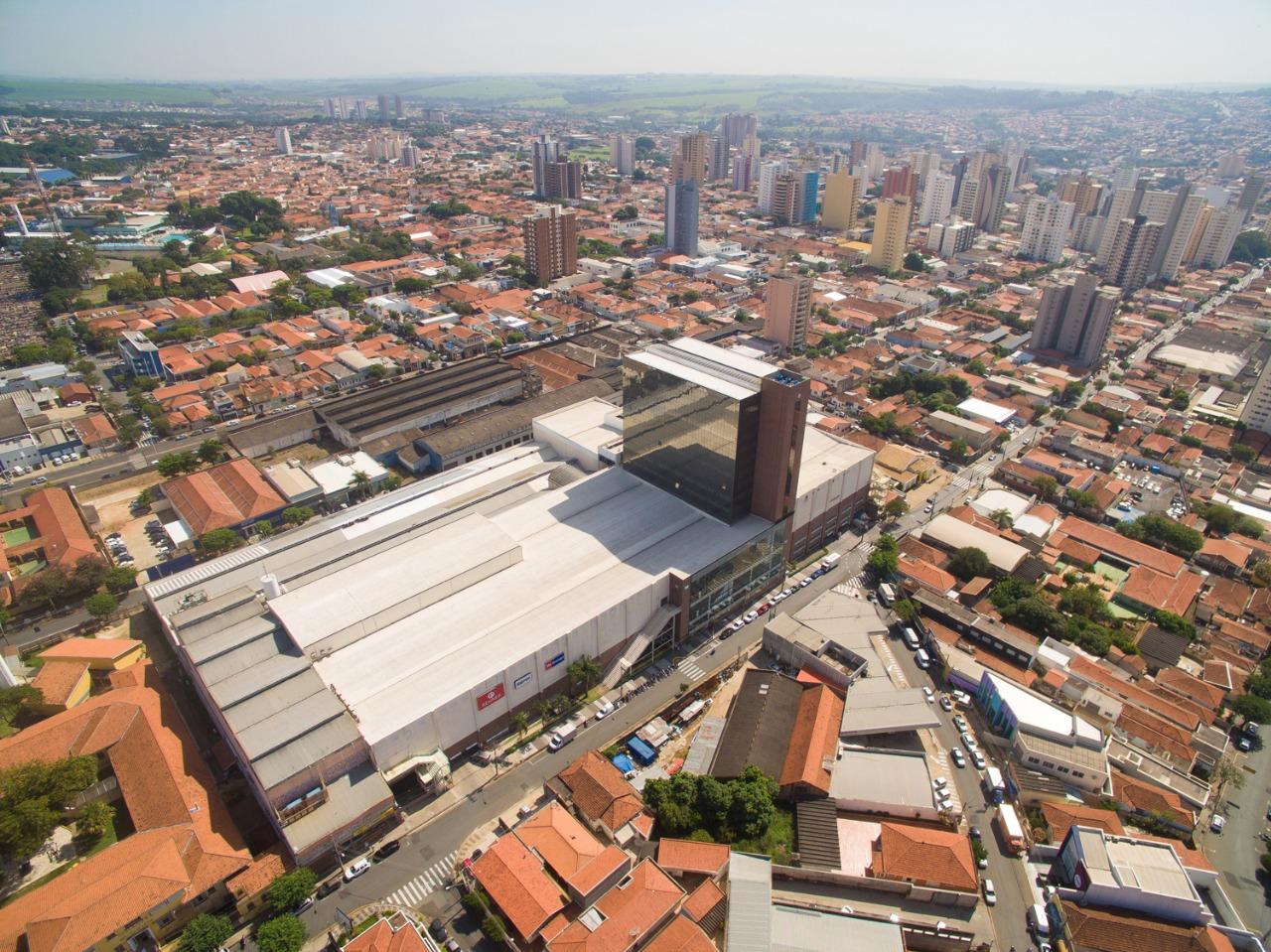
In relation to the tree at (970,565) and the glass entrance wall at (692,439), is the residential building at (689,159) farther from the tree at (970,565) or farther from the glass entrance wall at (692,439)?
the tree at (970,565)

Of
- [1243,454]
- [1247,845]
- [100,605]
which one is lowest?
[1247,845]

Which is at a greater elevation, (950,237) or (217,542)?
(950,237)

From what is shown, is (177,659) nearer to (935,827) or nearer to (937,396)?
(935,827)

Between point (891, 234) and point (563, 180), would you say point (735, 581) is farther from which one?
point (563, 180)

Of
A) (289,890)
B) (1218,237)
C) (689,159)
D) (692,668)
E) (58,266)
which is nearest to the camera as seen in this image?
(289,890)

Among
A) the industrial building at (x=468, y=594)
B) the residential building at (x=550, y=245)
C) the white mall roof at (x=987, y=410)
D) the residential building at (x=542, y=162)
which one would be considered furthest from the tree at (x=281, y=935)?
the residential building at (x=542, y=162)

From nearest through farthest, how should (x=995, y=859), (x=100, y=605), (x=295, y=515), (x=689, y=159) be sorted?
(x=995, y=859) → (x=100, y=605) → (x=295, y=515) → (x=689, y=159)

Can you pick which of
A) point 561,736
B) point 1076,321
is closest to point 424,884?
point 561,736

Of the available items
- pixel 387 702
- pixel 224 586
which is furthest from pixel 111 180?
pixel 387 702
